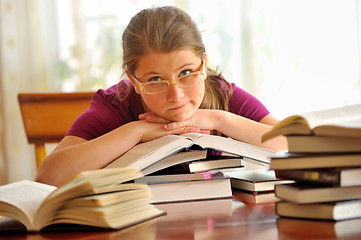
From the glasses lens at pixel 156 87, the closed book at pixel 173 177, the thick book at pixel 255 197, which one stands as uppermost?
the glasses lens at pixel 156 87

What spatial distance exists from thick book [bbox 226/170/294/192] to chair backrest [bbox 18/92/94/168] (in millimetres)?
1050

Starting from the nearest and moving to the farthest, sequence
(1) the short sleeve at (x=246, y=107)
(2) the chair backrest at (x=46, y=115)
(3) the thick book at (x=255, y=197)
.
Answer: (3) the thick book at (x=255, y=197), (1) the short sleeve at (x=246, y=107), (2) the chair backrest at (x=46, y=115)

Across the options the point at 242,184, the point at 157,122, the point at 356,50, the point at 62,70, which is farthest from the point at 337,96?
the point at 242,184

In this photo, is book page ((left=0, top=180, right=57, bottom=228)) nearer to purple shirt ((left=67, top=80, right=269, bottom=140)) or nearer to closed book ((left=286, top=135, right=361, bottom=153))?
closed book ((left=286, top=135, right=361, bottom=153))

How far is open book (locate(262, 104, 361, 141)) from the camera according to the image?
734 millimetres

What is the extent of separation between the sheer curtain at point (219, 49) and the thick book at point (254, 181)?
6.71ft

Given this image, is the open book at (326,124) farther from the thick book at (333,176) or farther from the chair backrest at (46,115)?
the chair backrest at (46,115)

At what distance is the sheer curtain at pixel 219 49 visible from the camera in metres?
3.22

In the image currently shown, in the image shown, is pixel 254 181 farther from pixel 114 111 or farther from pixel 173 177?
pixel 114 111

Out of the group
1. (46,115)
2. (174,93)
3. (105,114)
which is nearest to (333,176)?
(174,93)

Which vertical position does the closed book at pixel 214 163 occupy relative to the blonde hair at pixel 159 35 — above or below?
below

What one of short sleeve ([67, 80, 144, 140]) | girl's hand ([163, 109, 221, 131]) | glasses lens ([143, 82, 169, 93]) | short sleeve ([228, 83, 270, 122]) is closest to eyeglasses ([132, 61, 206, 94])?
glasses lens ([143, 82, 169, 93])

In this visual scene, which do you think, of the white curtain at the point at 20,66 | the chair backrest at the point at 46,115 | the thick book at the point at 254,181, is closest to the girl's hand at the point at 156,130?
the thick book at the point at 254,181

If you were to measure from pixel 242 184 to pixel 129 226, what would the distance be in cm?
40
